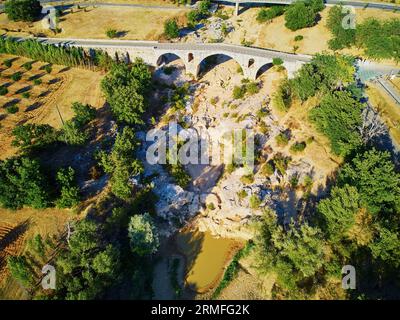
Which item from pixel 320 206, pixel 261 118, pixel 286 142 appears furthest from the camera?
pixel 261 118

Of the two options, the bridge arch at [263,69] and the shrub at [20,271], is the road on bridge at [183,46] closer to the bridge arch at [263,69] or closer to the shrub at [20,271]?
the bridge arch at [263,69]

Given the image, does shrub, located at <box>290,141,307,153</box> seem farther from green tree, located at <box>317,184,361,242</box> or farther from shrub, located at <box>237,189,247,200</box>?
green tree, located at <box>317,184,361,242</box>

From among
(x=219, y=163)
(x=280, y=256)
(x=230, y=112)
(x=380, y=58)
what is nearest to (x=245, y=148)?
(x=219, y=163)

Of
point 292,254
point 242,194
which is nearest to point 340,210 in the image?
point 292,254

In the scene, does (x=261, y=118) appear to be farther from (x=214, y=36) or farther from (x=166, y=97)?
(x=214, y=36)

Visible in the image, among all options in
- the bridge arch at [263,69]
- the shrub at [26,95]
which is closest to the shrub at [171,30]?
the bridge arch at [263,69]

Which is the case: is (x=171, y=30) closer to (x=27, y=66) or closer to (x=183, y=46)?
Answer: (x=183, y=46)
